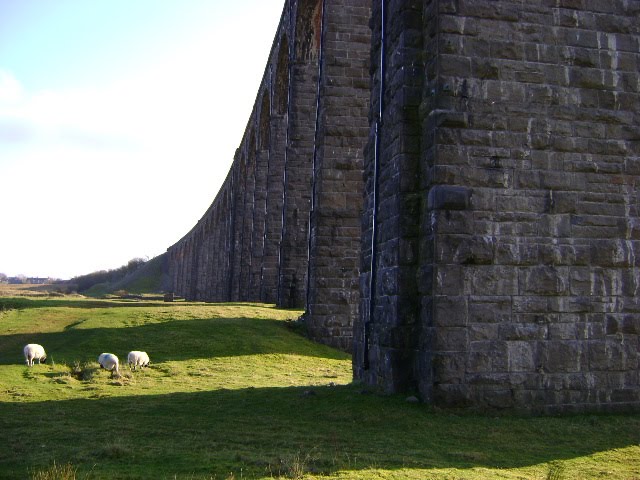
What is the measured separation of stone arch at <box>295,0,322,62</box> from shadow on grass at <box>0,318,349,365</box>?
8896 mm

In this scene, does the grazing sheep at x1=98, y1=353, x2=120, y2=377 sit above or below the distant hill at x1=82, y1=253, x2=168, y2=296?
below

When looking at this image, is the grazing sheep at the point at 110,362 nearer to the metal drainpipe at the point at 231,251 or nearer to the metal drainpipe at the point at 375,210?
the metal drainpipe at the point at 375,210

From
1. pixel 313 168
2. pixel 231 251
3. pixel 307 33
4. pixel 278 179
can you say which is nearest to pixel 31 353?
pixel 313 168

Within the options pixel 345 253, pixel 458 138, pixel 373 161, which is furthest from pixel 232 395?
pixel 345 253

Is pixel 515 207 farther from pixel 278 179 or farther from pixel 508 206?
pixel 278 179

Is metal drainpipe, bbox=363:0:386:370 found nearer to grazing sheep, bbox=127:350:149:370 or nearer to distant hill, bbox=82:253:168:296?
grazing sheep, bbox=127:350:149:370

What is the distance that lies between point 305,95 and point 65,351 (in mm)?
10850

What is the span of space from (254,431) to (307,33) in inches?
616

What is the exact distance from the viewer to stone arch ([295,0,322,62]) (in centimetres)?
1928

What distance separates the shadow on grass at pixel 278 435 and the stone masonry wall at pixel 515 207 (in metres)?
0.52

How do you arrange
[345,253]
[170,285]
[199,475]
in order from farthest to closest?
1. [170,285]
2. [345,253]
3. [199,475]

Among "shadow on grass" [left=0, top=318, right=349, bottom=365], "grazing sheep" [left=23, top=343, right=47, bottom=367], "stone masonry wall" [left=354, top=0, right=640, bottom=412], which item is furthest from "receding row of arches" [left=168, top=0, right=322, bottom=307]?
"stone masonry wall" [left=354, top=0, right=640, bottom=412]

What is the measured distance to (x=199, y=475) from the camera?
4129 mm

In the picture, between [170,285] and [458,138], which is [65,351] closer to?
[458,138]
